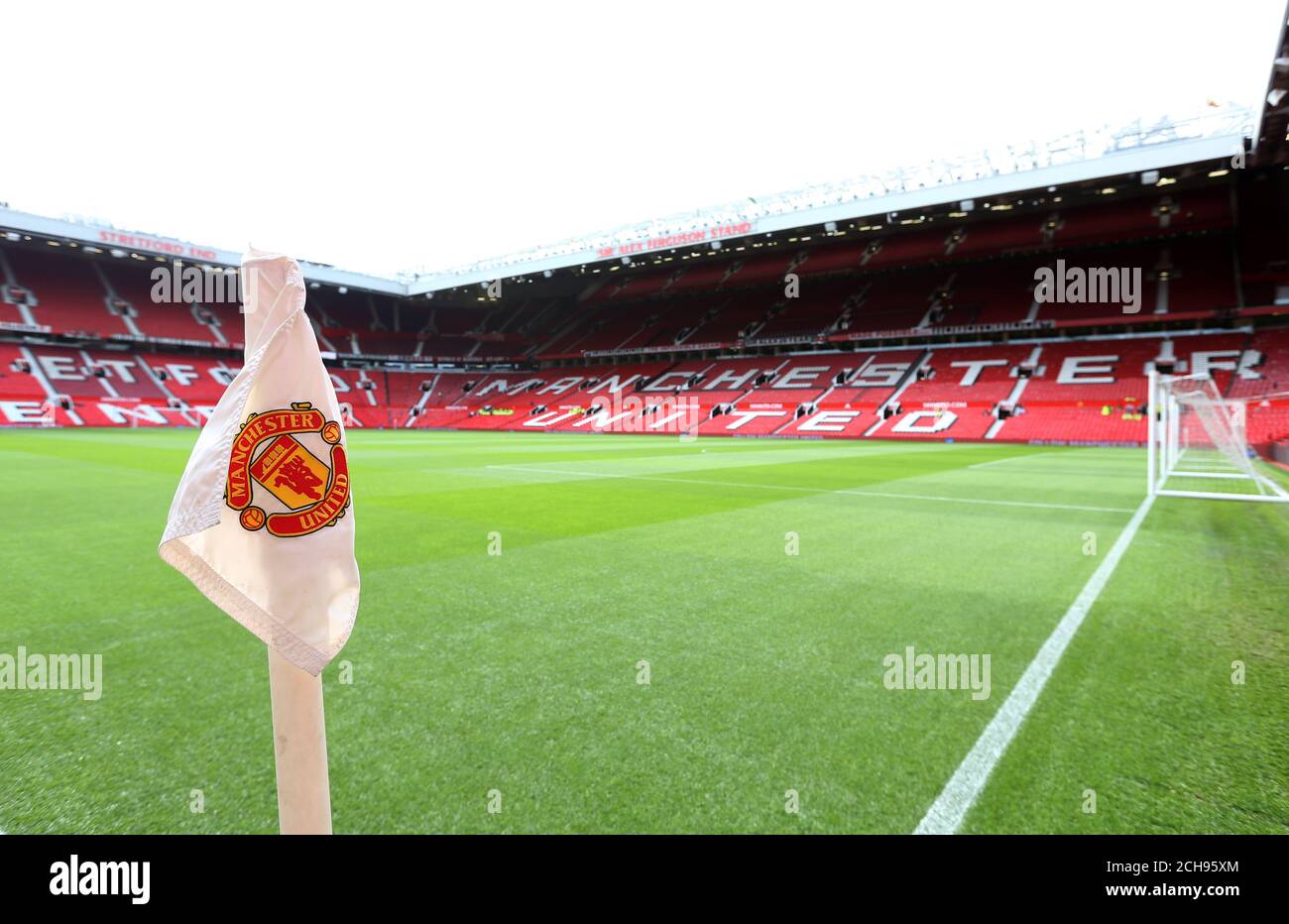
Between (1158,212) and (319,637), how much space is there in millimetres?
43616

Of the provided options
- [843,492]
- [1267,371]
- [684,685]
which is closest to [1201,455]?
[1267,371]

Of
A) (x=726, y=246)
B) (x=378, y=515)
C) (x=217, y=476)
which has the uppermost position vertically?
(x=726, y=246)

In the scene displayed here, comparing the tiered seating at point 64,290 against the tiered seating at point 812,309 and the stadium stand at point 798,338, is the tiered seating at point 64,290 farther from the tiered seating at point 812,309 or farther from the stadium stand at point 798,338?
the tiered seating at point 812,309

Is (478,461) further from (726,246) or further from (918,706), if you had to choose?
(726,246)

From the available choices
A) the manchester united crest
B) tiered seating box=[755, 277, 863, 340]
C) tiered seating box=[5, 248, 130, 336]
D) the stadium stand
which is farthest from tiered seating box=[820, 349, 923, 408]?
tiered seating box=[5, 248, 130, 336]

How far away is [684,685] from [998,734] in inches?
55.4

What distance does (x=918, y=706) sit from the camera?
292 cm

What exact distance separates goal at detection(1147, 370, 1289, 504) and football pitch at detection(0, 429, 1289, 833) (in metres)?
3.10

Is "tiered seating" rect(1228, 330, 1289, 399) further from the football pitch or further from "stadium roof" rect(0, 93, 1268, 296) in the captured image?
the football pitch

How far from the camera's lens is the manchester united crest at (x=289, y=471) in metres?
1.37

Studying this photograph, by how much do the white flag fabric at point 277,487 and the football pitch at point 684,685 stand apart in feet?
3.47

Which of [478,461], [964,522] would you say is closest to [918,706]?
[964,522]

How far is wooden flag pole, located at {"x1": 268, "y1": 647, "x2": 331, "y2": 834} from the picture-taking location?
139 centimetres

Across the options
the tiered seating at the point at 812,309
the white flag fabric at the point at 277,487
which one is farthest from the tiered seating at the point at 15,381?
the white flag fabric at the point at 277,487
